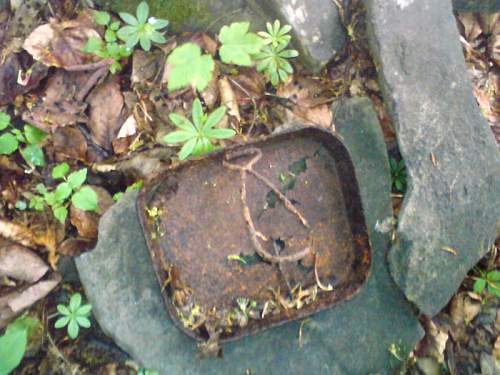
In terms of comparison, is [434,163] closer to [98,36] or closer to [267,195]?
[267,195]

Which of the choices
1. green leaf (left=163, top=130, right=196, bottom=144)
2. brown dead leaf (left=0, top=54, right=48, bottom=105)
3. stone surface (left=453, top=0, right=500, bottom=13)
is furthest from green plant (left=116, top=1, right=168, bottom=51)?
stone surface (left=453, top=0, right=500, bottom=13)

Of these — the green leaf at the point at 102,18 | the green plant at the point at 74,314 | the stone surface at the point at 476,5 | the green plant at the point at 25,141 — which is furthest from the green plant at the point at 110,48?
the stone surface at the point at 476,5

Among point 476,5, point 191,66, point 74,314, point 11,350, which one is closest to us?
point 11,350

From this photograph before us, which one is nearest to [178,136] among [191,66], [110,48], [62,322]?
[191,66]

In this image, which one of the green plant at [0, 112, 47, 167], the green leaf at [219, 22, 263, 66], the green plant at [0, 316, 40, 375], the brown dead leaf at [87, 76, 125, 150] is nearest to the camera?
the green plant at [0, 316, 40, 375]

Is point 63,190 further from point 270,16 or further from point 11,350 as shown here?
point 270,16

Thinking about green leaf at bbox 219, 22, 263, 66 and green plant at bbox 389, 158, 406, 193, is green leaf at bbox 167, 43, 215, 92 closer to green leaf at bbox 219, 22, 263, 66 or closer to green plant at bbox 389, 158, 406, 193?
green leaf at bbox 219, 22, 263, 66

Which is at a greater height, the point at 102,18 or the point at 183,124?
the point at 102,18
